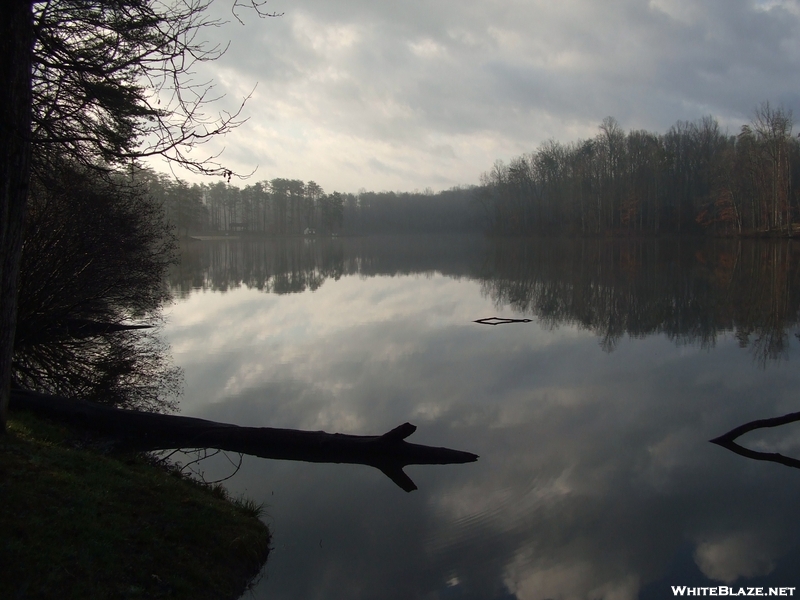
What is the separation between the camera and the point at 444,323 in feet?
59.7

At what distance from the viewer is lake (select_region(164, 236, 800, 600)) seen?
17.5ft

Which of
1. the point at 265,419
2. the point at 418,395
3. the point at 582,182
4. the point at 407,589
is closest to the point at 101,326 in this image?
the point at 265,419

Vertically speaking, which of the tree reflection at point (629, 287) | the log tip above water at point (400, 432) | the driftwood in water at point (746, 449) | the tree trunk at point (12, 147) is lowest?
the driftwood in water at point (746, 449)

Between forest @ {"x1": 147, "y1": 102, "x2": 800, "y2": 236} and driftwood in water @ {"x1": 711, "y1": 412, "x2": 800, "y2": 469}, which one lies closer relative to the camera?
driftwood in water @ {"x1": 711, "y1": 412, "x2": 800, "y2": 469}

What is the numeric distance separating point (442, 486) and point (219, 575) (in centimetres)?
297

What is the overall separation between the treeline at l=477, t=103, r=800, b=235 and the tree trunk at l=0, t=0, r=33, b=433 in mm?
61940

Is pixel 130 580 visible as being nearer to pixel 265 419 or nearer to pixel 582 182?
pixel 265 419

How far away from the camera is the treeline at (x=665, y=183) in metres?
57.5

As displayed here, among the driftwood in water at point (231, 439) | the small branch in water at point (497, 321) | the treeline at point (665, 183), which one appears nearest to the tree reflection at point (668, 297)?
the small branch in water at point (497, 321)

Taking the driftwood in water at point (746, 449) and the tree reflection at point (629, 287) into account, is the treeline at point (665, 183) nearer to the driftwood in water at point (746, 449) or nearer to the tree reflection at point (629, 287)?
the tree reflection at point (629, 287)

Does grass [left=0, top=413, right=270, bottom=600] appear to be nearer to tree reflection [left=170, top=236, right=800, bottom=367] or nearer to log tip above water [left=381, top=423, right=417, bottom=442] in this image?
log tip above water [left=381, top=423, right=417, bottom=442]

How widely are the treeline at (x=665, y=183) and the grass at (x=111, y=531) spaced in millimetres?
61336

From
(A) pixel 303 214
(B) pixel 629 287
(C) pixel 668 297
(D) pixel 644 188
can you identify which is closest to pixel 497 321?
(C) pixel 668 297

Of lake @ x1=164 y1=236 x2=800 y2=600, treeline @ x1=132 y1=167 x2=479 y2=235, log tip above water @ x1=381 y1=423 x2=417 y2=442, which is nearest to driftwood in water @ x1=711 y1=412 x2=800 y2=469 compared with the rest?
lake @ x1=164 y1=236 x2=800 y2=600
